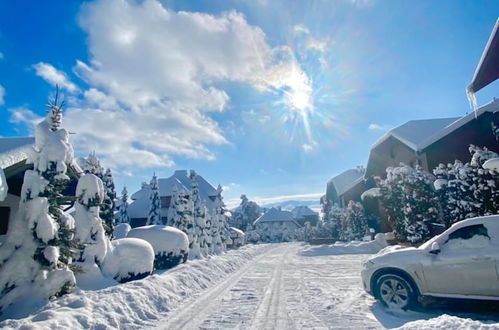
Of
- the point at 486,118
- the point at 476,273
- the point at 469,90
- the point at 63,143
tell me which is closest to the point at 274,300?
A: the point at 476,273

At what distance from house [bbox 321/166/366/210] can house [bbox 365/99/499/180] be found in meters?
11.8

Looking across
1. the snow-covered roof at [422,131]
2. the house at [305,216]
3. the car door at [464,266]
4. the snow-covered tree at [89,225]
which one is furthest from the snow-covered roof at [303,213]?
the car door at [464,266]

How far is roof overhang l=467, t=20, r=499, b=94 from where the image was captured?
8690mm

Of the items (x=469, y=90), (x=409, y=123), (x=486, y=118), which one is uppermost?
(x=409, y=123)

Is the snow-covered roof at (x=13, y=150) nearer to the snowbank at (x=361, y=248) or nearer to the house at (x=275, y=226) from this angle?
the snowbank at (x=361, y=248)

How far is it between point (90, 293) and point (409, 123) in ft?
77.1

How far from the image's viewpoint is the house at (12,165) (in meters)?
8.93

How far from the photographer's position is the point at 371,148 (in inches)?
1030

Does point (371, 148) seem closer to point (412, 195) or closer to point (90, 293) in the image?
point (412, 195)

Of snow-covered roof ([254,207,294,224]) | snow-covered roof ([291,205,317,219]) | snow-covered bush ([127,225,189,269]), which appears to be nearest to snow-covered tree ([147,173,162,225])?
snow-covered bush ([127,225,189,269])

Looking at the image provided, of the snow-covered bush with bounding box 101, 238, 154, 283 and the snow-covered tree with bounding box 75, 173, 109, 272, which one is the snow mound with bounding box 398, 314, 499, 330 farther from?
the snow-covered tree with bounding box 75, 173, 109, 272

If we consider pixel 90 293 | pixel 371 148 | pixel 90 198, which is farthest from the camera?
pixel 371 148

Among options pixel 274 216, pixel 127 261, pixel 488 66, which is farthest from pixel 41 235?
pixel 274 216

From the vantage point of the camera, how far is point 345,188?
1674 inches
